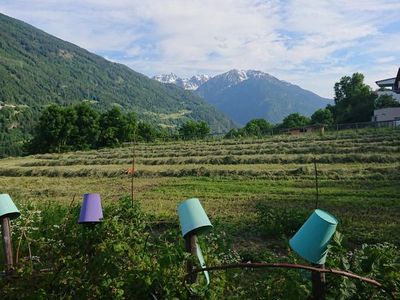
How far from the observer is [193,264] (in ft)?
10.3

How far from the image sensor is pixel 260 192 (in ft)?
47.5

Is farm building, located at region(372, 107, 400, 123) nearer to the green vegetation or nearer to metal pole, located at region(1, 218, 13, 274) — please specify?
the green vegetation

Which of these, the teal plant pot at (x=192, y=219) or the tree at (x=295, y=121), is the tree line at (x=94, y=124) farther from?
the teal plant pot at (x=192, y=219)

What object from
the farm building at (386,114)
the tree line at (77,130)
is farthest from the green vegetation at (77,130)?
the farm building at (386,114)

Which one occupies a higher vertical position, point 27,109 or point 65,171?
point 27,109

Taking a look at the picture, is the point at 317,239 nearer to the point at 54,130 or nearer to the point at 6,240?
the point at 6,240

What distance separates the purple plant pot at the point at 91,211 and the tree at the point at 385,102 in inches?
2064

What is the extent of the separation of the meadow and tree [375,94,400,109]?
26040 millimetres

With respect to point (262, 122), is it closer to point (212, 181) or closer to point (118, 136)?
point (118, 136)

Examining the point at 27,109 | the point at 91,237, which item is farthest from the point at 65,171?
the point at 27,109

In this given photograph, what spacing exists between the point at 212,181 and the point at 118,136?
2138 inches

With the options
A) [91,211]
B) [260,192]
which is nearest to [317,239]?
[91,211]

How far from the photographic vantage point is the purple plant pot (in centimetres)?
466

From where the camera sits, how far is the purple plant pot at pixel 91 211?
15.3 feet
